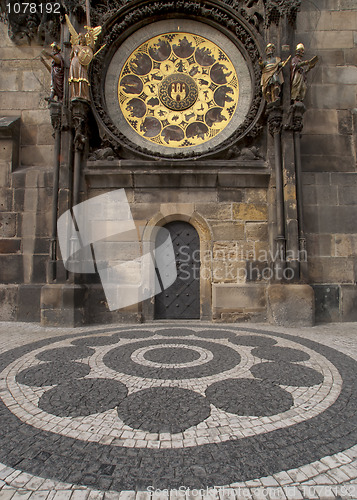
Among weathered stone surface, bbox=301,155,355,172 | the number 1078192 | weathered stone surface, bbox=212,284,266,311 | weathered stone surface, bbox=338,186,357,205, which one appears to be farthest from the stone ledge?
weathered stone surface, bbox=338,186,357,205

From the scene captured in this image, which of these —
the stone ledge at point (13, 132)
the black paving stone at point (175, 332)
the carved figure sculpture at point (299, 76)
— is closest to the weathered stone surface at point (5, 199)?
the stone ledge at point (13, 132)

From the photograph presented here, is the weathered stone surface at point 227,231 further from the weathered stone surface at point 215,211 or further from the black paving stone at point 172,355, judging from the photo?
the black paving stone at point 172,355

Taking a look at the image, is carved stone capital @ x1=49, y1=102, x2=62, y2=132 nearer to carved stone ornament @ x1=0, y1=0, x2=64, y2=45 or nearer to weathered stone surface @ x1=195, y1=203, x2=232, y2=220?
carved stone ornament @ x1=0, y1=0, x2=64, y2=45

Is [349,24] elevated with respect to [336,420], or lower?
elevated

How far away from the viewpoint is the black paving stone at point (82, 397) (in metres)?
2.19

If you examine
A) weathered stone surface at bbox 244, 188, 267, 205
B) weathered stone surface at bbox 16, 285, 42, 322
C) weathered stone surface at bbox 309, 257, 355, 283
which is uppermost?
weathered stone surface at bbox 244, 188, 267, 205

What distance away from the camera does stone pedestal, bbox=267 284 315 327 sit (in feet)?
18.7

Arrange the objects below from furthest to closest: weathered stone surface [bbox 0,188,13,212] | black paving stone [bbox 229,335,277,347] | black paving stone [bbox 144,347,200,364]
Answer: weathered stone surface [bbox 0,188,13,212], black paving stone [bbox 229,335,277,347], black paving stone [bbox 144,347,200,364]

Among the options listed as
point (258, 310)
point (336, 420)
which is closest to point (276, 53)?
point (258, 310)

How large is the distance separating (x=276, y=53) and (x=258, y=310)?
5501 millimetres

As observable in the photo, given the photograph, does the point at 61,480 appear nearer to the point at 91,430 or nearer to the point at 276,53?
the point at 91,430

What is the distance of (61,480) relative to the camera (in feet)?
4.80

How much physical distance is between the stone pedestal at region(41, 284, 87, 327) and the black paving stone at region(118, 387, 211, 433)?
12.0ft

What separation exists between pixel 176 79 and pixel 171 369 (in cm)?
654
